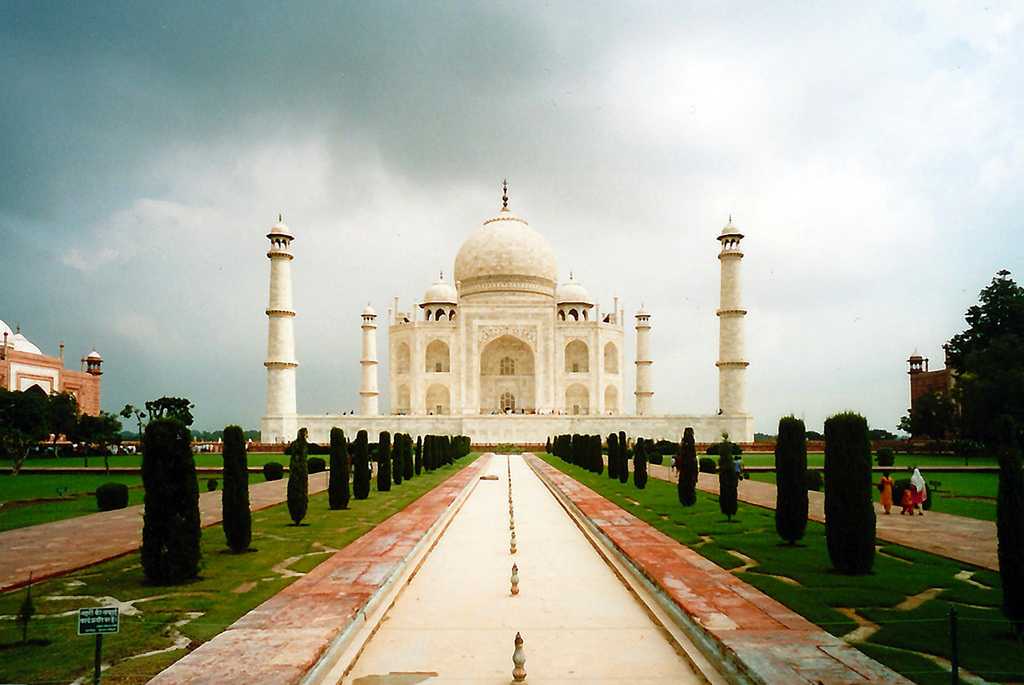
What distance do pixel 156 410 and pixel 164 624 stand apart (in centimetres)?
2955

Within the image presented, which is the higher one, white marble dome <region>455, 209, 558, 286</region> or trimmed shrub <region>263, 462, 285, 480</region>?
Result: white marble dome <region>455, 209, 558, 286</region>

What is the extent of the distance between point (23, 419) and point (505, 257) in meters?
24.3

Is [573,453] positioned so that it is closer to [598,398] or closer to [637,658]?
[598,398]

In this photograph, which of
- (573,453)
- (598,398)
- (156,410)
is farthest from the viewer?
(598,398)

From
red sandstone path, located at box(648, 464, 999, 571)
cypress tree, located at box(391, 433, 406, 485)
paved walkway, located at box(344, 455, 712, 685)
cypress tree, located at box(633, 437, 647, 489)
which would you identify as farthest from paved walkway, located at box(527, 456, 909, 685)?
cypress tree, located at box(391, 433, 406, 485)

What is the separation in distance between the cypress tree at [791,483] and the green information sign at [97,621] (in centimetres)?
671

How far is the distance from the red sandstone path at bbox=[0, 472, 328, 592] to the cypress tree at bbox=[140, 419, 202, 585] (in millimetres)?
1137

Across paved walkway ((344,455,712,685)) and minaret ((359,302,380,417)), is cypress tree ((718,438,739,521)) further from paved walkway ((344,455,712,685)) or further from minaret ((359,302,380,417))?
minaret ((359,302,380,417))

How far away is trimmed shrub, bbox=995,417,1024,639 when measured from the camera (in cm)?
496

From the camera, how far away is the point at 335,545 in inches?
330

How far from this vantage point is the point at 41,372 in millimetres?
40562

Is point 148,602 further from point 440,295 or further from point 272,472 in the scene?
point 440,295

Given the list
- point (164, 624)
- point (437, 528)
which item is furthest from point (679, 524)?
point (164, 624)

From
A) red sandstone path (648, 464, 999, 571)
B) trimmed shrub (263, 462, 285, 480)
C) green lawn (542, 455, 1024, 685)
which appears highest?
green lawn (542, 455, 1024, 685)
